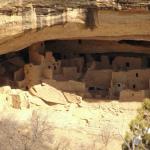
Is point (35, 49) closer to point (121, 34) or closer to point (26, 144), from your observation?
point (121, 34)

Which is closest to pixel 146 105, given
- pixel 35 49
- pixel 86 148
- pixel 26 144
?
pixel 86 148

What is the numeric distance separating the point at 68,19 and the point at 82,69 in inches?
97.7

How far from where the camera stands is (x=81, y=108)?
1110 centimetres

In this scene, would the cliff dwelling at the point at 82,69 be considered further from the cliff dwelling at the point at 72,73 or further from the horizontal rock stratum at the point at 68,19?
the horizontal rock stratum at the point at 68,19

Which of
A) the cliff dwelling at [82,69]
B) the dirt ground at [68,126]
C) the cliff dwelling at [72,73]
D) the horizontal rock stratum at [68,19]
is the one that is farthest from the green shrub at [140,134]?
the cliff dwelling at [82,69]

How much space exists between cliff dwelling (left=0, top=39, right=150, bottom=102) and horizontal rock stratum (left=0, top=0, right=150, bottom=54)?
923 millimetres

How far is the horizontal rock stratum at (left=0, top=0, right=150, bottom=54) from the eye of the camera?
9.80m

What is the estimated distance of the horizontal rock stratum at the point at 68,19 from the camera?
980 centimetres

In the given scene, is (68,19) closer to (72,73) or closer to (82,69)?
(72,73)

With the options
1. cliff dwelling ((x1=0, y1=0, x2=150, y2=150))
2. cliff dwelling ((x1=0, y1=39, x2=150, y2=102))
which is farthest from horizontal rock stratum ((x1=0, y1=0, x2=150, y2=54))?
cliff dwelling ((x1=0, y1=39, x2=150, y2=102))

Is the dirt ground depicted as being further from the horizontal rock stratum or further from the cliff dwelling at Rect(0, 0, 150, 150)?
the horizontal rock stratum

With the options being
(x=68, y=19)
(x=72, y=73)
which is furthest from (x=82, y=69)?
(x=68, y=19)

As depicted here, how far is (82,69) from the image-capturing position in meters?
12.5

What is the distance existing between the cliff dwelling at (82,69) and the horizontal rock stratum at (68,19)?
3.03 ft
